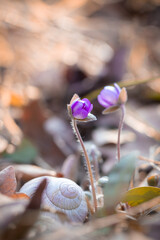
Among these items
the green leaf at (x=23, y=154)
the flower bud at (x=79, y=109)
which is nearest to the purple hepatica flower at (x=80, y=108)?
the flower bud at (x=79, y=109)

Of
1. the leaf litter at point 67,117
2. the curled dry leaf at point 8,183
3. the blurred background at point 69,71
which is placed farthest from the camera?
the blurred background at point 69,71

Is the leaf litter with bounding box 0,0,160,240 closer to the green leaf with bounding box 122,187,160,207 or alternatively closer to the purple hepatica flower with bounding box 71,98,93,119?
the green leaf with bounding box 122,187,160,207

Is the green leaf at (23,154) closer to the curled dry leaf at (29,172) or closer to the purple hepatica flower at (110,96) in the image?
the curled dry leaf at (29,172)

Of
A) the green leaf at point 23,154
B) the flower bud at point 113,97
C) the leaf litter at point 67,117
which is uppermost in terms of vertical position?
the flower bud at point 113,97

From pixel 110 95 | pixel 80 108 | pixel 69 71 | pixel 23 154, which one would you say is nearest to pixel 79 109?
pixel 80 108

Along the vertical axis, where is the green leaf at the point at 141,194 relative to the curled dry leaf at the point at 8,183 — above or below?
below

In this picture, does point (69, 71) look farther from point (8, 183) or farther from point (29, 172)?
point (8, 183)
